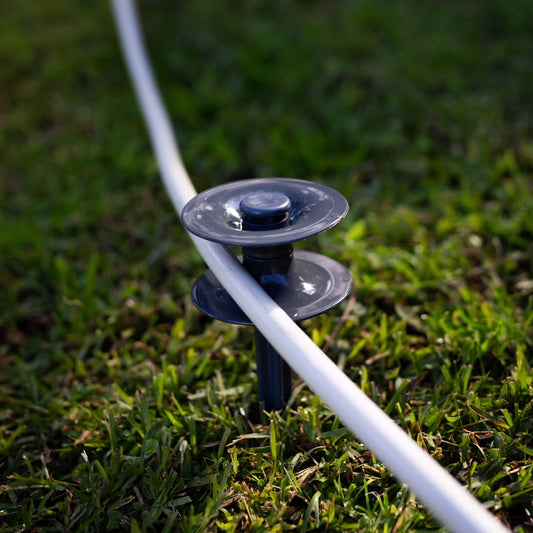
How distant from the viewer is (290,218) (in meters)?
1.40

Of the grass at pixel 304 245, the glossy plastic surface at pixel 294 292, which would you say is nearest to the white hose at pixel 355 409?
the glossy plastic surface at pixel 294 292

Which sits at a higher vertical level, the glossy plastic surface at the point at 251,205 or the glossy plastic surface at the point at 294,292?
the glossy plastic surface at the point at 251,205

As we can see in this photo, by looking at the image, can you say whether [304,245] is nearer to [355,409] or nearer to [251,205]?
[251,205]

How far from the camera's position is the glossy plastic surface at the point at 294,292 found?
1.38m

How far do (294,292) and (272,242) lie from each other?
0.86 feet

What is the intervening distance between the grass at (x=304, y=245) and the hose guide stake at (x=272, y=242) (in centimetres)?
31

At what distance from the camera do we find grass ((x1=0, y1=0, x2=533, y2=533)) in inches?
57.4

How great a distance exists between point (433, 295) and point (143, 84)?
1.96 metres

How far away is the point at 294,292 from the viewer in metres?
1.42

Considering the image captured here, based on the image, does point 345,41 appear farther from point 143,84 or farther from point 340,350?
point 340,350

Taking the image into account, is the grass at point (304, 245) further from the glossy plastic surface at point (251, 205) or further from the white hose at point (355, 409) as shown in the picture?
the glossy plastic surface at point (251, 205)

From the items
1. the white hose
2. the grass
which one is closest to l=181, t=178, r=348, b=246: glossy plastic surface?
the white hose

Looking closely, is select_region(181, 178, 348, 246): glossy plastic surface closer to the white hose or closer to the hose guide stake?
the hose guide stake

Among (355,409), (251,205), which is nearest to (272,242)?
(251,205)
